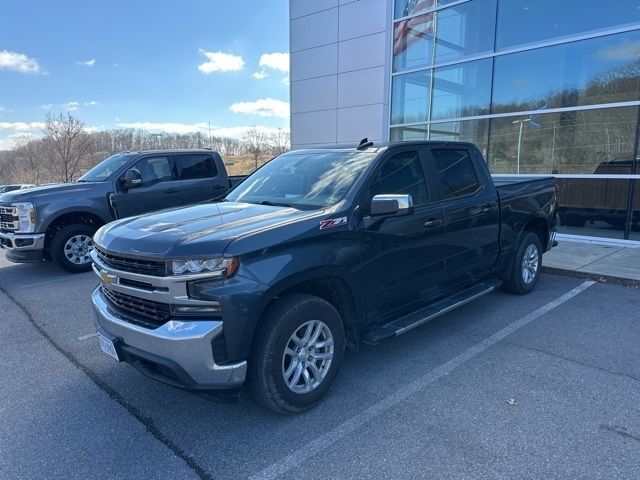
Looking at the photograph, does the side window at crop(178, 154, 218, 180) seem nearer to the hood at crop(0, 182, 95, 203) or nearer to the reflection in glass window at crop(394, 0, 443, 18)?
the hood at crop(0, 182, 95, 203)

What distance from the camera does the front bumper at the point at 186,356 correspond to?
2703 millimetres

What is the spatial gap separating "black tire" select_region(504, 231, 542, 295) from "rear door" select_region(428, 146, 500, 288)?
0.59m

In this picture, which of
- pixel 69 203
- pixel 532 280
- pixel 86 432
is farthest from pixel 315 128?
pixel 86 432

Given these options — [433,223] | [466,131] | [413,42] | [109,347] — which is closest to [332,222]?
[433,223]

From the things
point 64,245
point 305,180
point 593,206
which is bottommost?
point 64,245

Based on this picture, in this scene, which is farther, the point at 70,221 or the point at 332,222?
the point at 70,221

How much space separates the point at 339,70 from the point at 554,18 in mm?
6514

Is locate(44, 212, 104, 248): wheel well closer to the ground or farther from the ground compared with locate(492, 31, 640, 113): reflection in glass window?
closer to the ground

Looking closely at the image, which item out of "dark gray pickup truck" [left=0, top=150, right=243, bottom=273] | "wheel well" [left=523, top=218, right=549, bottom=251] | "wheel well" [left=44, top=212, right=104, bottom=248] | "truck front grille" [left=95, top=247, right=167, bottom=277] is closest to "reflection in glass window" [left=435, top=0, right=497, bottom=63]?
"wheel well" [left=523, top=218, right=549, bottom=251]

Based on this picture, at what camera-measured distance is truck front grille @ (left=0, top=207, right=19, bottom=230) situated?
7.25m

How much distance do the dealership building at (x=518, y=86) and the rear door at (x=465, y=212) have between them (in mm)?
5860

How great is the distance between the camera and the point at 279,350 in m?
2.96

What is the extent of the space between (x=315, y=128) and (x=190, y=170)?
24.5ft

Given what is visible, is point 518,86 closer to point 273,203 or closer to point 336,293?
point 273,203
